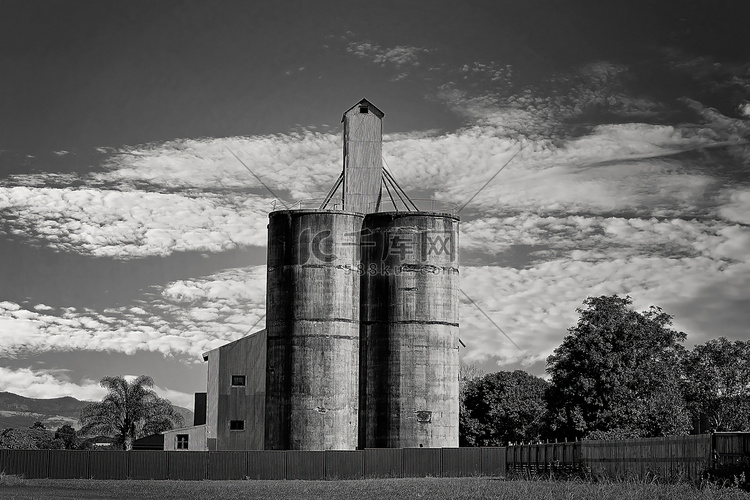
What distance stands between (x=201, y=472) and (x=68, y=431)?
7772cm

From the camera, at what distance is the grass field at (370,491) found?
2650cm

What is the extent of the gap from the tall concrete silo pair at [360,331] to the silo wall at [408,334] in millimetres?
61

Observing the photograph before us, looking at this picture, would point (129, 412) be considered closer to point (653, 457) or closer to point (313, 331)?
point (313, 331)

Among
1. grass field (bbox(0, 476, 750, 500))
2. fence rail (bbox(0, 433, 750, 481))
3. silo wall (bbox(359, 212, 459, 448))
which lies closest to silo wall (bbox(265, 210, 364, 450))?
silo wall (bbox(359, 212, 459, 448))

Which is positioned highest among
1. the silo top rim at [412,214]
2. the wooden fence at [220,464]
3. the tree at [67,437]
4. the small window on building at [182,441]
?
the silo top rim at [412,214]

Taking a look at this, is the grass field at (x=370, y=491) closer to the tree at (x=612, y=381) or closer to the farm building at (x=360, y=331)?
the farm building at (x=360, y=331)

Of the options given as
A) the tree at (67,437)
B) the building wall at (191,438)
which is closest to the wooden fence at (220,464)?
the building wall at (191,438)

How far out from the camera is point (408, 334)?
56.6 m

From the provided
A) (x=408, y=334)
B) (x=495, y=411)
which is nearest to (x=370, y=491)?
(x=408, y=334)

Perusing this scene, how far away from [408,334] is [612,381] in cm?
1668

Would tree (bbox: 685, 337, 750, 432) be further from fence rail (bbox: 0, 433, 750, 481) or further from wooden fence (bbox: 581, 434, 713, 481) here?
wooden fence (bbox: 581, 434, 713, 481)

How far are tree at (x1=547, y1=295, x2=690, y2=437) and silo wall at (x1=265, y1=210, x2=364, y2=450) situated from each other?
686 inches

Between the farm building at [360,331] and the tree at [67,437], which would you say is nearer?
the farm building at [360,331]

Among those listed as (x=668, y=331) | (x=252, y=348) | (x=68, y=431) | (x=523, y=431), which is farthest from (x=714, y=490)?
(x=68, y=431)
